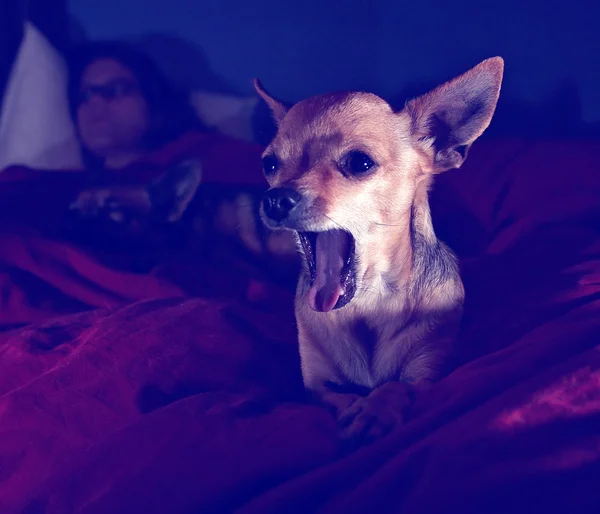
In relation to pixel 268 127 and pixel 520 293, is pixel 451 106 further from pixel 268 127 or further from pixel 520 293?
pixel 268 127

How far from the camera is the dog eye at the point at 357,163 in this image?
5.25 ft

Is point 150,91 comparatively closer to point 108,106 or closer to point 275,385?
point 108,106

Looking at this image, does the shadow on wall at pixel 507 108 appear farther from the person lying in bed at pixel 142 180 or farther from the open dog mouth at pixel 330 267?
the open dog mouth at pixel 330 267

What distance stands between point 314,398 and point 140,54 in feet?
7.99

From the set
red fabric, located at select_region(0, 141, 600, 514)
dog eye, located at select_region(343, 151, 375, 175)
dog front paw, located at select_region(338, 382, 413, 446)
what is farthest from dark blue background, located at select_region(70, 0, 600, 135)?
dog front paw, located at select_region(338, 382, 413, 446)

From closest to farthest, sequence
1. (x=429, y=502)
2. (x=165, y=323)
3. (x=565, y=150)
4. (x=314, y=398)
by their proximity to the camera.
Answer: (x=429, y=502) → (x=314, y=398) → (x=165, y=323) → (x=565, y=150)

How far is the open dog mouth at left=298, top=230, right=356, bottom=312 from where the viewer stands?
5.29 feet

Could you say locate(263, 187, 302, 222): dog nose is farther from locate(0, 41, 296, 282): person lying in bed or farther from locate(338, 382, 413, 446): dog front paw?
locate(0, 41, 296, 282): person lying in bed

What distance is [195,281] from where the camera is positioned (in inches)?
89.1

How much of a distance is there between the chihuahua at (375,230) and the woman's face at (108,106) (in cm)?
181

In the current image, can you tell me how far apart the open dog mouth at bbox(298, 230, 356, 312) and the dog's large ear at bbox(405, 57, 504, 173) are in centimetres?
33

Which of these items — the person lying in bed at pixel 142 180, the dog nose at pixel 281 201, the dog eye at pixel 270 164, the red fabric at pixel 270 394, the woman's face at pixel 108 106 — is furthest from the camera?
the woman's face at pixel 108 106

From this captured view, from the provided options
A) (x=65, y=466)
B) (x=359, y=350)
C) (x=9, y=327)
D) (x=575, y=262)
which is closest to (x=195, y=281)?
(x=9, y=327)

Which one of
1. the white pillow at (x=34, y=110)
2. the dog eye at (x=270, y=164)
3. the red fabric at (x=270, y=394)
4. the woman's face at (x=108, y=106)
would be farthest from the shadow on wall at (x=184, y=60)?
the dog eye at (x=270, y=164)
